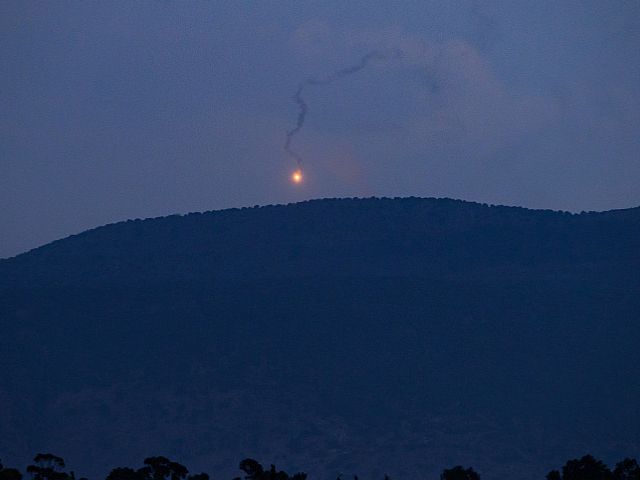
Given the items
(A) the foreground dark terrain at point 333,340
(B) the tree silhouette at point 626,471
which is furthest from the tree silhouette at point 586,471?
(A) the foreground dark terrain at point 333,340

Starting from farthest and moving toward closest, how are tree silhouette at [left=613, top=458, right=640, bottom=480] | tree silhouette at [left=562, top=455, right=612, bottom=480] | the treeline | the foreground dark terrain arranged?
the foreground dark terrain
tree silhouette at [left=562, top=455, right=612, bottom=480]
tree silhouette at [left=613, top=458, right=640, bottom=480]
the treeline

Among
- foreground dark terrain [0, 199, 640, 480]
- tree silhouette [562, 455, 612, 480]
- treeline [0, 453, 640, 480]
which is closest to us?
treeline [0, 453, 640, 480]

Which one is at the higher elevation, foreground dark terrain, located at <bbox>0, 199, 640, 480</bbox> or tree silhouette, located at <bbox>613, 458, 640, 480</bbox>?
foreground dark terrain, located at <bbox>0, 199, 640, 480</bbox>

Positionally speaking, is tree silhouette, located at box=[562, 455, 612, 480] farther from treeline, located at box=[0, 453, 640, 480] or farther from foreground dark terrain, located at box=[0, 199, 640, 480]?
foreground dark terrain, located at box=[0, 199, 640, 480]

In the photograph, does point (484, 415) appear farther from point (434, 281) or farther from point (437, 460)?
point (434, 281)

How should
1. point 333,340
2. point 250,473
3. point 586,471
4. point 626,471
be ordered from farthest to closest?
point 333,340 → point 626,471 → point 586,471 → point 250,473

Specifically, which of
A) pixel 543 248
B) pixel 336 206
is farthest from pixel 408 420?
pixel 336 206

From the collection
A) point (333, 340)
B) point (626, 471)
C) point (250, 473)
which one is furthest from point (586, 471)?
point (333, 340)

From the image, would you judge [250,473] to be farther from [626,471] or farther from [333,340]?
[333,340]

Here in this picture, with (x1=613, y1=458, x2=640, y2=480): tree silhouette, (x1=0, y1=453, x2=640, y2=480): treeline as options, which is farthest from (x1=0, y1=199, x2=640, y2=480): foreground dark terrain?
(x1=613, y1=458, x2=640, y2=480): tree silhouette
